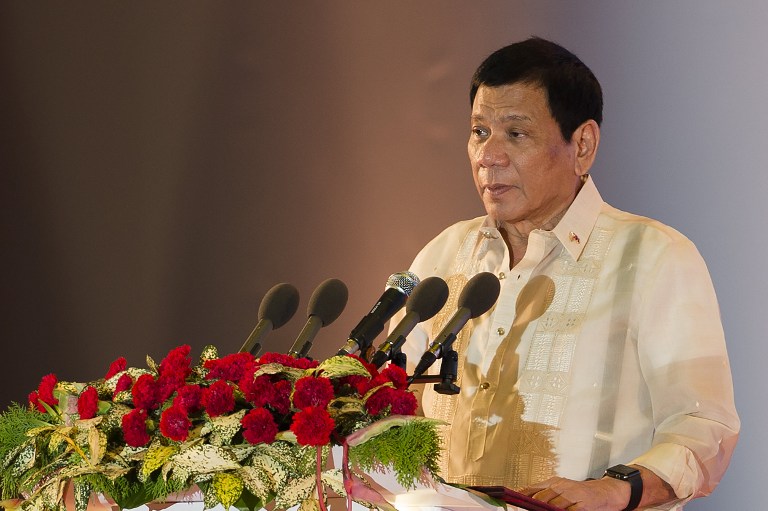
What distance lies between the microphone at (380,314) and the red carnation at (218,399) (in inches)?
9.1

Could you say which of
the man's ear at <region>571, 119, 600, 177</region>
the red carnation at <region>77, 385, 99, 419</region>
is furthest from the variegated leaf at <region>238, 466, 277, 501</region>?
the man's ear at <region>571, 119, 600, 177</region>

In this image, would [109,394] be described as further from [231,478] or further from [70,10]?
[70,10]

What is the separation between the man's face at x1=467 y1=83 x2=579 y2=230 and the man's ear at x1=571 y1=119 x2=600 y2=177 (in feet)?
0.14

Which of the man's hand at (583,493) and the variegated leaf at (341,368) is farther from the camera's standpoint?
the man's hand at (583,493)

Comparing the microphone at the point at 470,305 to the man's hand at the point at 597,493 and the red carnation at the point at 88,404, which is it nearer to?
the man's hand at the point at 597,493

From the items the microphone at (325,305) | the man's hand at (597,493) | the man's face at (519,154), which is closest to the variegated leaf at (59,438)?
the microphone at (325,305)

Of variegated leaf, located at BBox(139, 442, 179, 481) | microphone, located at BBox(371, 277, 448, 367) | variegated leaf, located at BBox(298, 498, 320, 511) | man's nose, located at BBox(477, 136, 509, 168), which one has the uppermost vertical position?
man's nose, located at BBox(477, 136, 509, 168)

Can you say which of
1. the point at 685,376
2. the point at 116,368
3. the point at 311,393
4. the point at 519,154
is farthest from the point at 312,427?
the point at 519,154

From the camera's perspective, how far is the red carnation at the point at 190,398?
1503 mm

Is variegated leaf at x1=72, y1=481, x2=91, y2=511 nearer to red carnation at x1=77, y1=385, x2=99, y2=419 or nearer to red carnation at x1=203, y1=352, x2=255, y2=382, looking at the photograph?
red carnation at x1=77, y1=385, x2=99, y2=419

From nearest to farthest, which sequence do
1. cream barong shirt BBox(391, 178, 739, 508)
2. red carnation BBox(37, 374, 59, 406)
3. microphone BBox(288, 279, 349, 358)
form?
red carnation BBox(37, 374, 59, 406) → microphone BBox(288, 279, 349, 358) → cream barong shirt BBox(391, 178, 739, 508)

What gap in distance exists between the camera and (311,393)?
1.47 metres

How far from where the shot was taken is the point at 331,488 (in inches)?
57.2

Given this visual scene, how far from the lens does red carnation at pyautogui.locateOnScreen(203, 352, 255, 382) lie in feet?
5.16
